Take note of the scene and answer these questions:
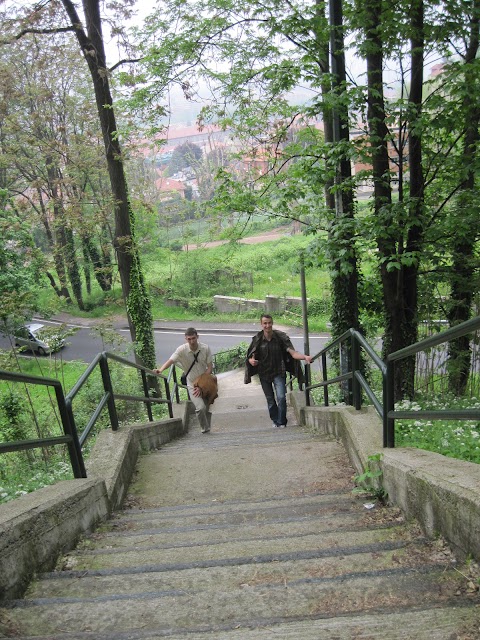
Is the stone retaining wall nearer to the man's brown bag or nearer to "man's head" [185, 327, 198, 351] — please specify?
"man's head" [185, 327, 198, 351]

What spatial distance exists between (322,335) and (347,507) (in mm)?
22124

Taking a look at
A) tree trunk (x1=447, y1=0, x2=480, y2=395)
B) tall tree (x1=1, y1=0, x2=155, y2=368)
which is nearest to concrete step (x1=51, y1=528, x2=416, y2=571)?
tree trunk (x1=447, y1=0, x2=480, y2=395)

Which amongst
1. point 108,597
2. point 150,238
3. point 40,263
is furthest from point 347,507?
point 150,238

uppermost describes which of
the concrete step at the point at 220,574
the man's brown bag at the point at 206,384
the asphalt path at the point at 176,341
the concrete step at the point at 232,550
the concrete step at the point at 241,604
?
the concrete step at the point at 241,604

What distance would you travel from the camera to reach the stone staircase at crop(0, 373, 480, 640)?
6.68 feet

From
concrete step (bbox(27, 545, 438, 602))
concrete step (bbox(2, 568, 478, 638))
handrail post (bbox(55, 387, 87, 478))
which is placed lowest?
concrete step (bbox(27, 545, 438, 602))

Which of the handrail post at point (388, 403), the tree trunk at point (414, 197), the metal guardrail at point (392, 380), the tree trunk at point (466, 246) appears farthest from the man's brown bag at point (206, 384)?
the handrail post at point (388, 403)

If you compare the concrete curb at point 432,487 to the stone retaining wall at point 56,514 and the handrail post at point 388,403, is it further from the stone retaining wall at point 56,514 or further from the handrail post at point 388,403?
the stone retaining wall at point 56,514

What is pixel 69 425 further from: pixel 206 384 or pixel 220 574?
pixel 206 384

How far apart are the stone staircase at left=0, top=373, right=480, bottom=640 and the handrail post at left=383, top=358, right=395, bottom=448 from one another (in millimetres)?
472

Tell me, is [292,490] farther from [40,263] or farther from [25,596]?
[40,263]

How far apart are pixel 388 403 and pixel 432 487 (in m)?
0.99

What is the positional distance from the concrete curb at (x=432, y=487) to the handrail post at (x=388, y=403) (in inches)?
4.4

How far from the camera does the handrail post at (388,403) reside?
140 inches
